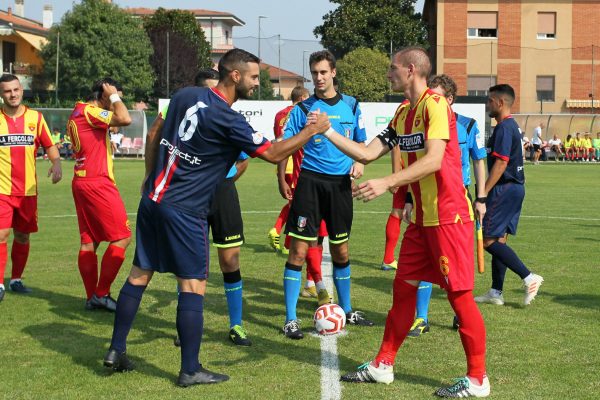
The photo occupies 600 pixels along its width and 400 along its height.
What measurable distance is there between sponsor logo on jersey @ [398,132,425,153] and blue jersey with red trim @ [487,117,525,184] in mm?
2502

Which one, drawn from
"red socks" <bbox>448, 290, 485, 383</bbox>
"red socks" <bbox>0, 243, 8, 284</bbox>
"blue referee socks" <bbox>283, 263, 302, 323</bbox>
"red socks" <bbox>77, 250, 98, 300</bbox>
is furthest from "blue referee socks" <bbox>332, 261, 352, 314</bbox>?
"red socks" <bbox>0, 243, 8, 284</bbox>

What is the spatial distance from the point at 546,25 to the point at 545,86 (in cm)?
450

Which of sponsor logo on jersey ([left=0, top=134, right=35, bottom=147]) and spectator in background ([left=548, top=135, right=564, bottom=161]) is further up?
spectator in background ([left=548, top=135, right=564, bottom=161])

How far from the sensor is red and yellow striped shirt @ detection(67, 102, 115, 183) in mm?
8267

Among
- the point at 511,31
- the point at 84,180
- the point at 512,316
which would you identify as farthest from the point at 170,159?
the point at 511,31

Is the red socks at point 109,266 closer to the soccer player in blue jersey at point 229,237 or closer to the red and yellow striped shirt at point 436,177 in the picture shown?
the soccer player in blue jersey at point 229,237

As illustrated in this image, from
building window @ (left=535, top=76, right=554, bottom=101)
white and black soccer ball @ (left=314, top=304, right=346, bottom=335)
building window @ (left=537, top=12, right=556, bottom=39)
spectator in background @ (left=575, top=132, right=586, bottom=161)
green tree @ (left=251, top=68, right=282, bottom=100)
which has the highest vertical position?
building window @ (left=537, top=12, right=556, bottom=39)

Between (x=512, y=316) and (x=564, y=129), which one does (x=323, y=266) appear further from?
(x=564, y=129)

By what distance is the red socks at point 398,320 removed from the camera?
5859mm

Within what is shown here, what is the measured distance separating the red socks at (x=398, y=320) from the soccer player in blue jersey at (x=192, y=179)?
115 centimetres

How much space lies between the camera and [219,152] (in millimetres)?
5832

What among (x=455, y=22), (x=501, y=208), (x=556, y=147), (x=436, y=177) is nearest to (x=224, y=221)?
(x=436, y=177)

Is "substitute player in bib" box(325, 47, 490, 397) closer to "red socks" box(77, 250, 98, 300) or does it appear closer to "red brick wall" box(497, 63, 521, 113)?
"red socks" box(77, 250, 98, 300)

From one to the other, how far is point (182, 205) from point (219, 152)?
0.45 meters
